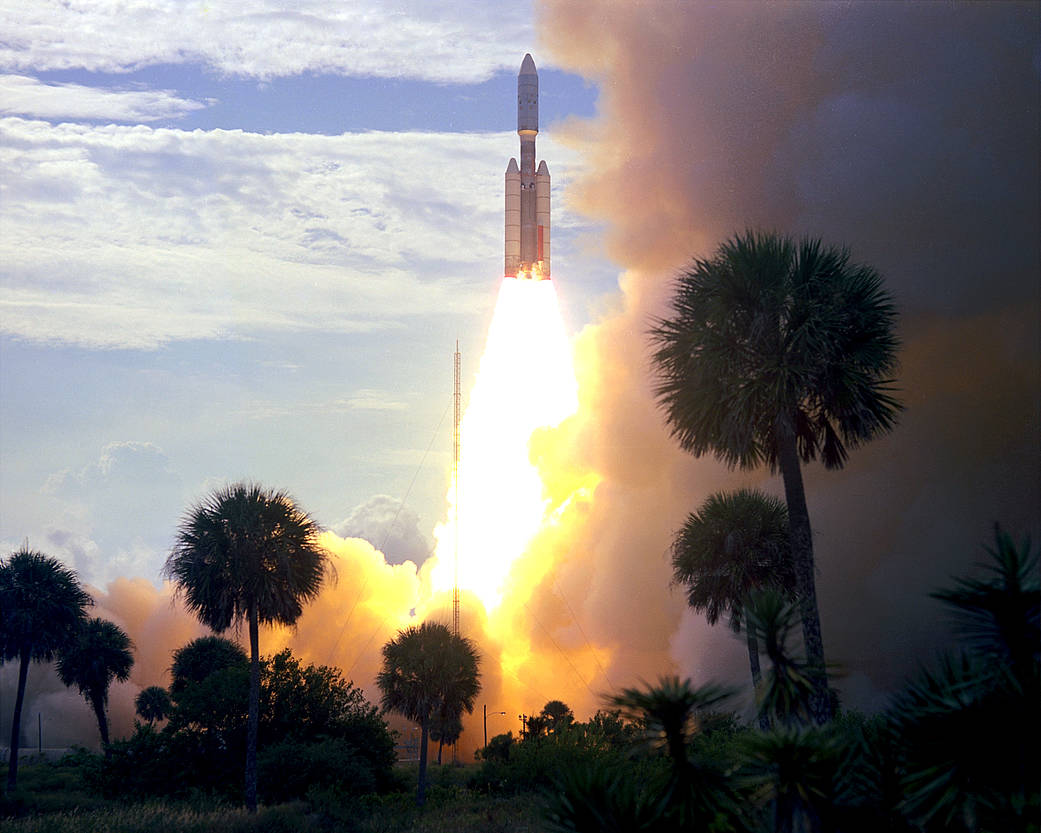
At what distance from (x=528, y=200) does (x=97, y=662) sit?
149ft

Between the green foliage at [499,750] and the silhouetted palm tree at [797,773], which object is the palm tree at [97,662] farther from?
the silhouetted palm tree at [797,773]

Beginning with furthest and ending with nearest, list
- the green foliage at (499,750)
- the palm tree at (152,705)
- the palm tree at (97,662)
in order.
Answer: the palm tree at (152,705) → the palm tree at (97,662) → the green foliage at (499,750)

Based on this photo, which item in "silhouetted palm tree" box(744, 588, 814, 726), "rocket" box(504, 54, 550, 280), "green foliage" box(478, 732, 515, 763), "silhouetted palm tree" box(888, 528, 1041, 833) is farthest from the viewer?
"rocket" box(504, 54, 550, 280)

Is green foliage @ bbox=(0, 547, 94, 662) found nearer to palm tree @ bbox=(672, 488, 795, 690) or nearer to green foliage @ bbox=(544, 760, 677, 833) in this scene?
palm tree @ bbox=(672, 488, 795, 690)

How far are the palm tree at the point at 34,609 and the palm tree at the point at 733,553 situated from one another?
41511 mm

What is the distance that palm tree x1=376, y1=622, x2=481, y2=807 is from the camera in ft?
183

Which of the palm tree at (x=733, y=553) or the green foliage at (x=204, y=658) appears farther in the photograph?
the green foliage at (x=204, y=658)

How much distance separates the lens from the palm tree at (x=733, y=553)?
46938 mm

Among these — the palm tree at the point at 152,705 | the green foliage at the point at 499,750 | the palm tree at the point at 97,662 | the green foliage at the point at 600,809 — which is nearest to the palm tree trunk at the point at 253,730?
the green foliage at the point at 499,750

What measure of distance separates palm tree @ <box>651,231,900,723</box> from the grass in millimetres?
16399

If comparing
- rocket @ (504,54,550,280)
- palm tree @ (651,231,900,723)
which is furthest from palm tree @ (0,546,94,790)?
palm tree @ (651,231,900,723)

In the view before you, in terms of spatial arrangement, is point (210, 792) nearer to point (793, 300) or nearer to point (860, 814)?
point (793, 300)

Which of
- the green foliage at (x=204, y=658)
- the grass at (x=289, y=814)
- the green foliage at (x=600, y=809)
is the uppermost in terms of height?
the green foliage at (x=204, y=658)

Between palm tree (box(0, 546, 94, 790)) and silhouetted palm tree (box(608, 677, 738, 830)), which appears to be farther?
palm tree (box(0, 546, 94, 790))
